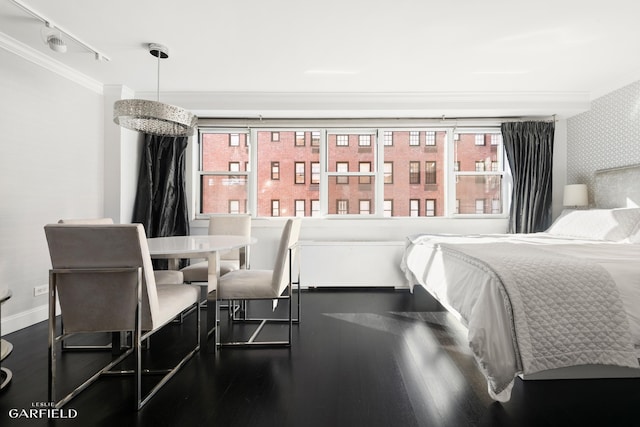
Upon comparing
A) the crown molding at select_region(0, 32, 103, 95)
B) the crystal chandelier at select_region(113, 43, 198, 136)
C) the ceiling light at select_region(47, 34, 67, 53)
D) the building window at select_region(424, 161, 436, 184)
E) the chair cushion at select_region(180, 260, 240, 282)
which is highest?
the crown molding at select_region(0, 32, 103, 95)

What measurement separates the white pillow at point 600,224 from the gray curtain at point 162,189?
4333 mm

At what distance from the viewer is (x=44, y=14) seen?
229 centimetres

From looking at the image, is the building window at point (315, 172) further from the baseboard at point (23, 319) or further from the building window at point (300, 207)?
the baseboard at point (23, 319)

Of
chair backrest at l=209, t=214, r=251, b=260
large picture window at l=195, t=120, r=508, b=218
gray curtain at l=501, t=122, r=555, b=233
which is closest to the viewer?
chair backrest at l=209, t=214, r=251, b=260

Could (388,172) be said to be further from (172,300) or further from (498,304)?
(172,300)

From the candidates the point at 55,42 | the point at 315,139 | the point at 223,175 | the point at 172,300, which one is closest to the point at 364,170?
the point at 315,139

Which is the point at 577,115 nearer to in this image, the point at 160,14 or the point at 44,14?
the point at 160,14

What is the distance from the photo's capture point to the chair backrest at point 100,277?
5.03 feet

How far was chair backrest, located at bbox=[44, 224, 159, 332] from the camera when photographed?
1532 millimetres

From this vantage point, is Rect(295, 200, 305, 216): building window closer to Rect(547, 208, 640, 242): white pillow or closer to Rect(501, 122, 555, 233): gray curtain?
Rect(501, 122, 555, 233): gray curtain

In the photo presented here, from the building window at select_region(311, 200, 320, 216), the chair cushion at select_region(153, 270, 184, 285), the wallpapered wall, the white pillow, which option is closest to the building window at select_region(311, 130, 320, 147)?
the building window at select_region(311, 200, 320, 216)

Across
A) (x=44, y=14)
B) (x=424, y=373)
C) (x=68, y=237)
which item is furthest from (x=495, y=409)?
(x=44, y=14)

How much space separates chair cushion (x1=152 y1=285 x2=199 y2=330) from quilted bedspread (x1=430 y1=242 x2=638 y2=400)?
5.29ft

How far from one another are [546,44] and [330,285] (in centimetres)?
314
